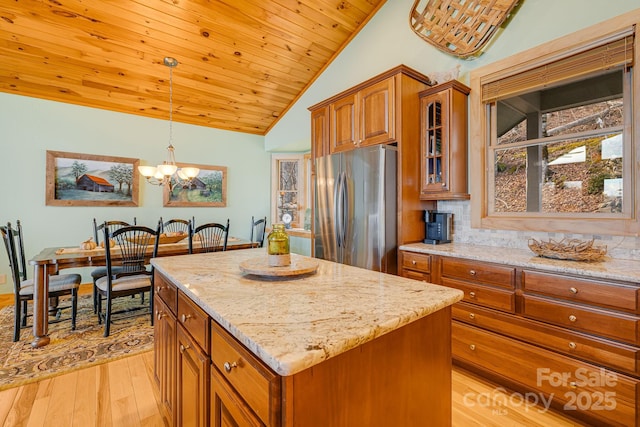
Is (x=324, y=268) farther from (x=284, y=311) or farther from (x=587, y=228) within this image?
(x=587, y=228)

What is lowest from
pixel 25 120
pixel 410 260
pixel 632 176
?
pixel 410 260

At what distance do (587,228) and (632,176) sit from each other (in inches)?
15.9

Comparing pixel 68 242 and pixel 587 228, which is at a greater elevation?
pixel 587 228

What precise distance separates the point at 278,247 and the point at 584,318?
5.50ft

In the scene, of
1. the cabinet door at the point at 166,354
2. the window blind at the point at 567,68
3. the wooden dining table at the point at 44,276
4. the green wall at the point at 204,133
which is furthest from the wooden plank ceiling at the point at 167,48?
the cabinet door at the point at 166,354

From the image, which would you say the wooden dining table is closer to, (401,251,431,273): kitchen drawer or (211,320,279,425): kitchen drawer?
(211,320,279,425): kitchen drawer

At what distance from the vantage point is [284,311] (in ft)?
3.04

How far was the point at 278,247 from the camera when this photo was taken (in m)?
1.40

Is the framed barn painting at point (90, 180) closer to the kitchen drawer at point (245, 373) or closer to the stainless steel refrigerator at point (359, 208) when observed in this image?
the stainless steel refrigerator at point (359, 208)

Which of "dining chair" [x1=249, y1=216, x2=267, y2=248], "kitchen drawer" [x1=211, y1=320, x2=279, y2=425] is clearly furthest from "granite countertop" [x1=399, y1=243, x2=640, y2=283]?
"dining chair" [x1=249, y1=216, x2=267, y2=248]

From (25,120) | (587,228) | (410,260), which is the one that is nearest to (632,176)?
(587,228)

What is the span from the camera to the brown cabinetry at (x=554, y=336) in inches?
58.7

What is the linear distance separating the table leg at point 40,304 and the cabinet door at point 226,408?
7.81 ft

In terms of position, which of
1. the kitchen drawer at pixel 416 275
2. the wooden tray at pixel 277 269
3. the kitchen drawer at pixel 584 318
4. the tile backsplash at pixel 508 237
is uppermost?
the tile backsplash at pixel 508 237
